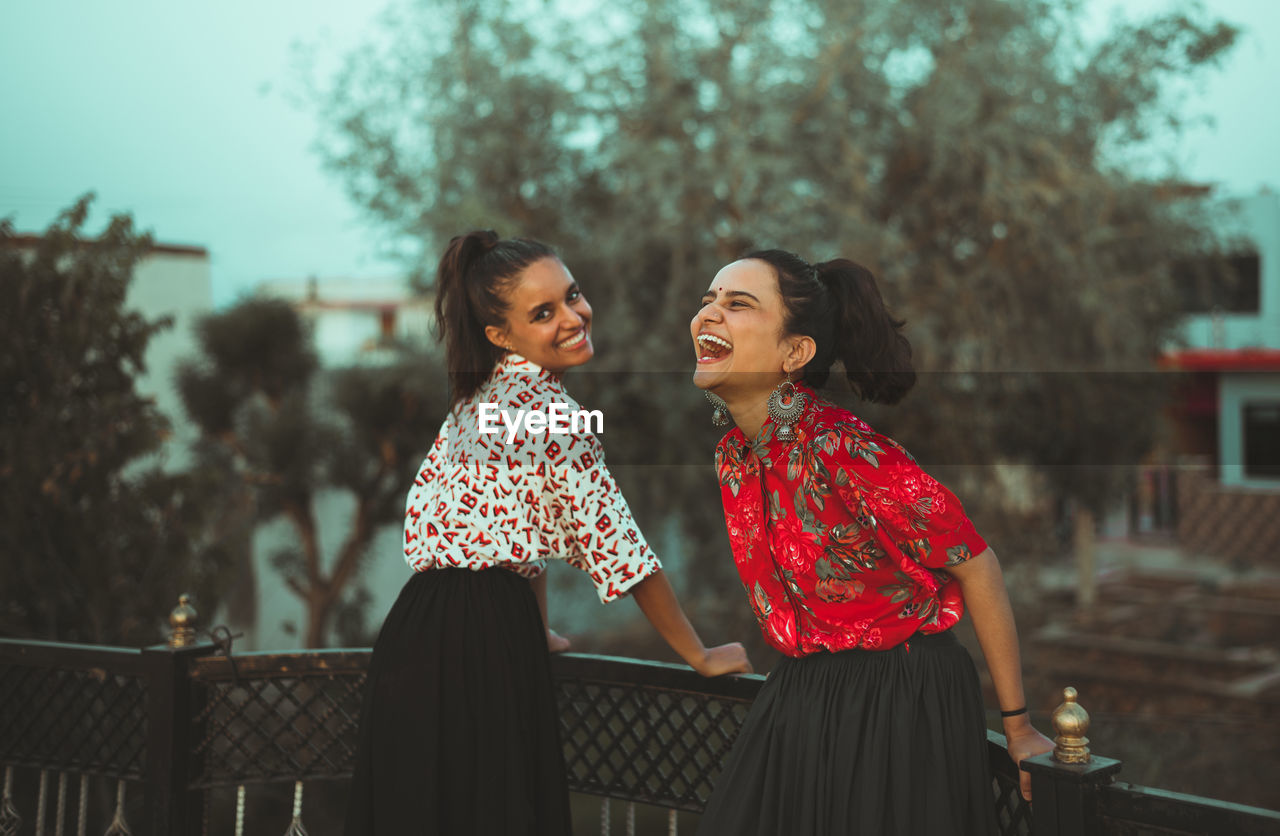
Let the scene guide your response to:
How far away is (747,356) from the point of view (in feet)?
5.43

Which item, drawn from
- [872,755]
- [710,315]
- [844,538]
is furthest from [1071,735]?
Result: [710,315]

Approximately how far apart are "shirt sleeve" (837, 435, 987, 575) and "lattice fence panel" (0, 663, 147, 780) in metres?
1.69

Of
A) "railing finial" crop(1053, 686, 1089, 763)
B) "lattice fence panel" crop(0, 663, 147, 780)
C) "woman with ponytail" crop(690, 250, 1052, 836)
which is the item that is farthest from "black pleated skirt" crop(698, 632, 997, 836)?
"lattice fence panel" crop(0, 663, 147, 780)

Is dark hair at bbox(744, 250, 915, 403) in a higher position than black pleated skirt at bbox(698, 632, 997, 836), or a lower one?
higher

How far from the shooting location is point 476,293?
6.50ft

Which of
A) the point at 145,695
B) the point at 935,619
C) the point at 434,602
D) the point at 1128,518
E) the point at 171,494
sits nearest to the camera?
the point at 935,619

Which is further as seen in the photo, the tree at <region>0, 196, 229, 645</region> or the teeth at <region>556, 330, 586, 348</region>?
the tree at <region>0, 196, 229, 645</region>

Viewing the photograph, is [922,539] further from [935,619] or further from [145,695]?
[145,695]

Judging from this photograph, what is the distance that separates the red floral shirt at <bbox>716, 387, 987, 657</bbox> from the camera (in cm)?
147

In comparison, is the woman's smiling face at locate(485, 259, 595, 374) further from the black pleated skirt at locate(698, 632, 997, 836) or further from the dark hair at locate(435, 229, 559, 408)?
the black pleated skirt at locate(698, 632, 997, 836)

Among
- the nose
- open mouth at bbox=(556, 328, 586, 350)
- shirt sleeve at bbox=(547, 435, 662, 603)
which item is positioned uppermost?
the nose

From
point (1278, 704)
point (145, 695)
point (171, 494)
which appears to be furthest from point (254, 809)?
point (1278, 704)

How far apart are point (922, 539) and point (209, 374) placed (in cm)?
621

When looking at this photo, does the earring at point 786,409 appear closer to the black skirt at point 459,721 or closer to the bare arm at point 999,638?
the bare arm at point 999,638
